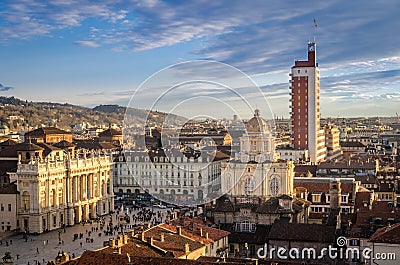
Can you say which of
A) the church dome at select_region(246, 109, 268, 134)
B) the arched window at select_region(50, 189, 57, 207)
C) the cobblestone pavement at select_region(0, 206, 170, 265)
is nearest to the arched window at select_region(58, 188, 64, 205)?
the arched window at select_region(50, 189, 57, 207)

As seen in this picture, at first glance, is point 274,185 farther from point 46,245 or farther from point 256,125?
point 46,245

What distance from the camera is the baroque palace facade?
70.9 m

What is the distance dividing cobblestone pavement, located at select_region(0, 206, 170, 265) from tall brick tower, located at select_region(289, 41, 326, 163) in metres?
58.8

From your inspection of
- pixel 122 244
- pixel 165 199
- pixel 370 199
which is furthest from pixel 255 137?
pixel 122 244

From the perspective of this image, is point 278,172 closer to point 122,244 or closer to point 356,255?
point 356,255

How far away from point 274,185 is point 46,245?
26132 mm

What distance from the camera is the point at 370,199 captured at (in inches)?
2464

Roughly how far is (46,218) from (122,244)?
37297 mm

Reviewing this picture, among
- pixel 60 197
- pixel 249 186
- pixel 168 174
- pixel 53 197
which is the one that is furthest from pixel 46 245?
pixel 168 174

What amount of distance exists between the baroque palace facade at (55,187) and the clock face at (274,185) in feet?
85.7

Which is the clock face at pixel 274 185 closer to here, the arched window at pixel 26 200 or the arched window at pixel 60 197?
the arched window at pixel 60 197

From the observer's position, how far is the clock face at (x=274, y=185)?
227ft

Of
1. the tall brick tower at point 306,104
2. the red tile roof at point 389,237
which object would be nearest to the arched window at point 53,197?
the red tile roof at point 389,237

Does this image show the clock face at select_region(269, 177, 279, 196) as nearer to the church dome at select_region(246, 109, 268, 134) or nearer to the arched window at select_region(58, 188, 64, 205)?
the church dome at select_region(246, 109, 268, 134)
